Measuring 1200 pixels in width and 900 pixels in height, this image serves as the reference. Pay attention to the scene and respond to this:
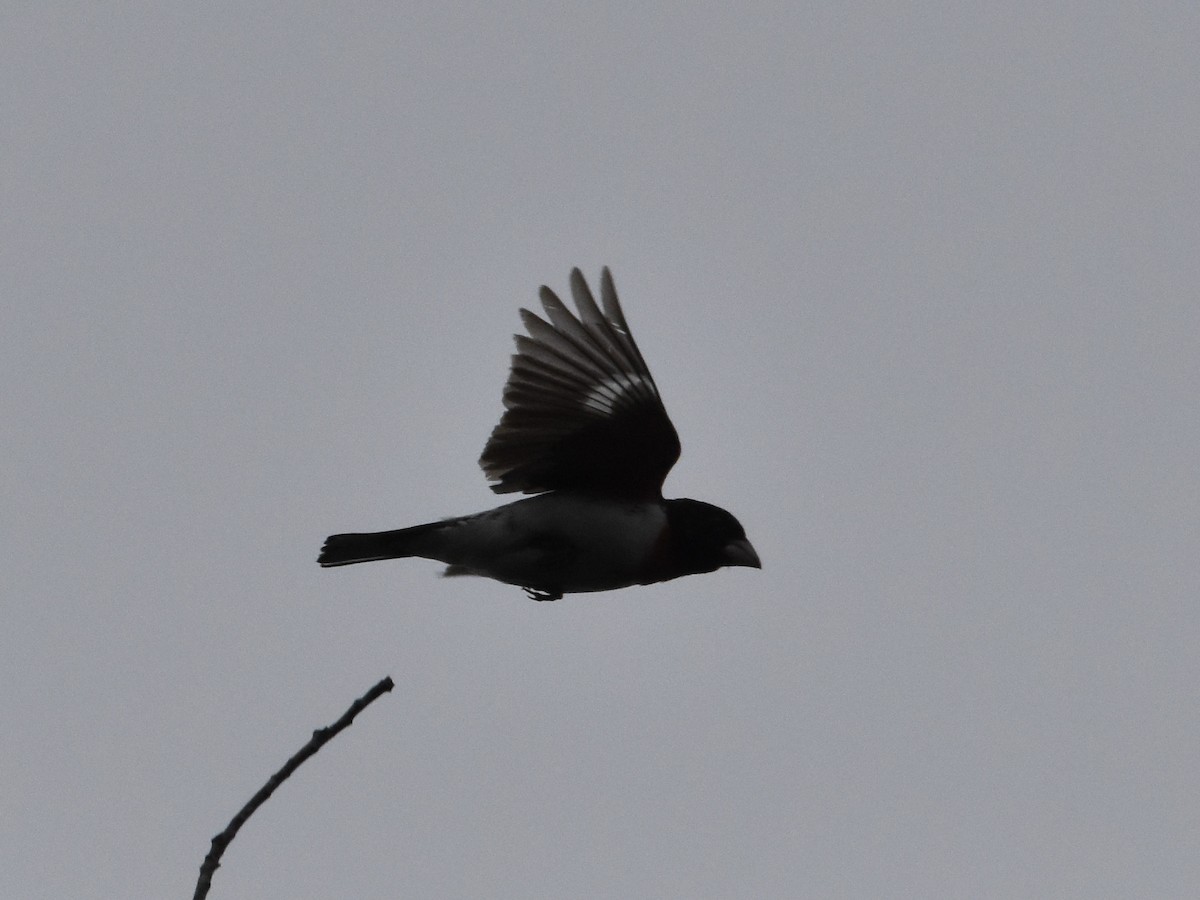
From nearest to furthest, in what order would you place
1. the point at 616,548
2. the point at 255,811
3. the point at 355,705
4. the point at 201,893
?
the point at 201,893 → the point at 255,811 → the point at 355,705 → the point at 616,548

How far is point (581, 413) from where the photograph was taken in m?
7.30

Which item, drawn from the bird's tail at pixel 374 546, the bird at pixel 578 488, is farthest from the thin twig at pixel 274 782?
the bird's tail at pixel 374 546

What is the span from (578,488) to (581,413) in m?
0.41

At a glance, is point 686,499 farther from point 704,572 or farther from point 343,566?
point 343,566

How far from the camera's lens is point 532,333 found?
24.4ft

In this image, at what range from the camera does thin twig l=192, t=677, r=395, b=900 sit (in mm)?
2804

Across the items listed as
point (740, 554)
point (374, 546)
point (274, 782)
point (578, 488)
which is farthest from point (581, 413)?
point (274, 782)

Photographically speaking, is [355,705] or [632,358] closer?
[355,705]

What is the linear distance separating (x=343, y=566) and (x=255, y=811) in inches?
180

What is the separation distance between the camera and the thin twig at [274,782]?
280cm

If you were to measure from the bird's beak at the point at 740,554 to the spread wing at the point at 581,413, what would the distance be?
50 cm

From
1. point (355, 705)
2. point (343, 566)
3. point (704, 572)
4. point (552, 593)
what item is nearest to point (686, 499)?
point (704, 572)

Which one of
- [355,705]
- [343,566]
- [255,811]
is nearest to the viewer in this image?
[255,811]

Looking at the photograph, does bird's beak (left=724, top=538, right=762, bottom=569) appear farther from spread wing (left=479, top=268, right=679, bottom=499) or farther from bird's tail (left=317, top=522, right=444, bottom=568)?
bird's tail (left=317, top=522, right=444, bottom=568)
